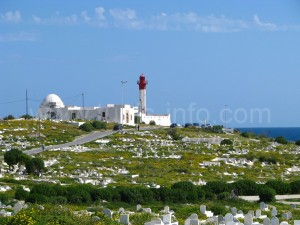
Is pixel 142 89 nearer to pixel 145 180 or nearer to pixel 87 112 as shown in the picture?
pixel 87 112

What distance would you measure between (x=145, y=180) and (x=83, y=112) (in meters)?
67.6

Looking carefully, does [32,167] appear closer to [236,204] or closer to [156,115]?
[236,204]

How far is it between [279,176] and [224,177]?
13.7 feet

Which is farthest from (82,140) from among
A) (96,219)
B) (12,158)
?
(96,219)

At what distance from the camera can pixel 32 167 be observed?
141ft

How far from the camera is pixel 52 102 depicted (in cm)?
10869

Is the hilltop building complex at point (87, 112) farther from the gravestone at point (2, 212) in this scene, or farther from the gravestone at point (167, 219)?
the gravestone at point (167, 219)

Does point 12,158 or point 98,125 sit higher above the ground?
point 98,125

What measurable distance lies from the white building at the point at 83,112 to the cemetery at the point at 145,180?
15.6m

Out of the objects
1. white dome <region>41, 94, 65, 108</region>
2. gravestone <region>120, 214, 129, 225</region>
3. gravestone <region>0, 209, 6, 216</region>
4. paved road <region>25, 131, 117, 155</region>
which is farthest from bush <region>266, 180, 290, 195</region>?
white dome <region>41, 94, 65, 108</region>

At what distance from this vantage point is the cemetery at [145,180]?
944 inches

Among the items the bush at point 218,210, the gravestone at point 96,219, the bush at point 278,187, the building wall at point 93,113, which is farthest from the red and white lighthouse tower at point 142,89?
the gravestone at point 96,219

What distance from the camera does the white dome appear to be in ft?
356

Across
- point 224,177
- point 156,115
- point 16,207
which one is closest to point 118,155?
point 224,177
